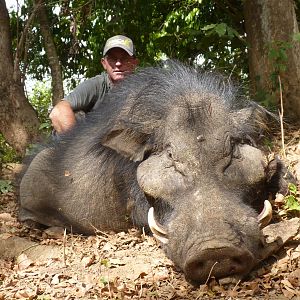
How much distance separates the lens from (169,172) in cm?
414

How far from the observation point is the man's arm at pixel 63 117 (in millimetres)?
6082

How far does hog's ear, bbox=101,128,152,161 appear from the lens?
4.60m

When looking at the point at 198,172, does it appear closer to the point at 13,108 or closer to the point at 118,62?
the point at 118,62

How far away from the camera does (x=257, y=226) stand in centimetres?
367

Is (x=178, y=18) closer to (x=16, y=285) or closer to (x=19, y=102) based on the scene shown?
(x=19, y=102)

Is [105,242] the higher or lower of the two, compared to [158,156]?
lower

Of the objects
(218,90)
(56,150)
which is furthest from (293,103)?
(56,150)

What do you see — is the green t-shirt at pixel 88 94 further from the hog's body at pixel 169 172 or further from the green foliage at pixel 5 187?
the green foliage at pixel 5 187

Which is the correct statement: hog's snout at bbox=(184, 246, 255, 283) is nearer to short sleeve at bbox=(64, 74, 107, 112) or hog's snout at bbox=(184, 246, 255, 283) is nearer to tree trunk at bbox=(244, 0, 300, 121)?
short sleeve at bbox=(64, 74, 107, 112)

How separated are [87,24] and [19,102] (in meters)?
1.77

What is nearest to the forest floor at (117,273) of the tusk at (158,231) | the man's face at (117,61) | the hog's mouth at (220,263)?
the hog's mouth at (220,263)

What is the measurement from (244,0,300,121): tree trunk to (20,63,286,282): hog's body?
7.89ft

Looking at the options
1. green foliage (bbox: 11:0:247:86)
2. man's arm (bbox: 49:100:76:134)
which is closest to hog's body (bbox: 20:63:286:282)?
man's arm (bbox: 49:100:76:134)

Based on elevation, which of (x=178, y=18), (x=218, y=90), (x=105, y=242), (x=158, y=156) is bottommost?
(x=105, y=242)
